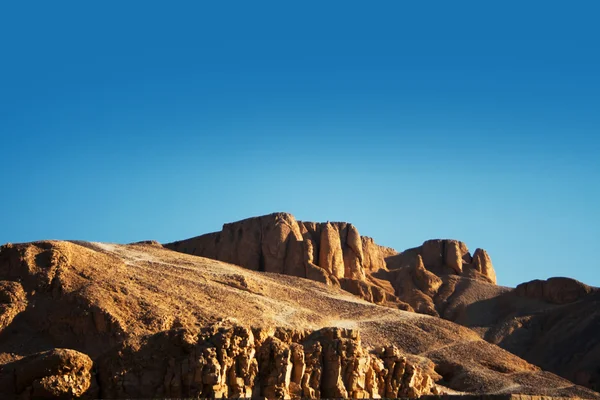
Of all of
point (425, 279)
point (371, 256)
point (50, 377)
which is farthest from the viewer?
point (371, 256)

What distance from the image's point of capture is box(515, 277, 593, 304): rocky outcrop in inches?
4373

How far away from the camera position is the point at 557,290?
369 feet

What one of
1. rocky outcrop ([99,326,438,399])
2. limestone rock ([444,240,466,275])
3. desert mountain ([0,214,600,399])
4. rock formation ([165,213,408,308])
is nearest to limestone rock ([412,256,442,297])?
desert mountain ([0,214,600,399])

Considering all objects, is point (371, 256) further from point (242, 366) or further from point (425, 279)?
point (242, 366)

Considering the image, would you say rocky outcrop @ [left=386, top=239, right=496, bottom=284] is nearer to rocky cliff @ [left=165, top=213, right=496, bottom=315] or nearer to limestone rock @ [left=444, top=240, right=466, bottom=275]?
limestone rock @ [left=444, top=240, right=466, bottom=275]

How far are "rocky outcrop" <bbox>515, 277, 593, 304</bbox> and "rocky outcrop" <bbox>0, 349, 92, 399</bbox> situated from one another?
2964 inches

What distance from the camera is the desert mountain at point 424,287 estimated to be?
331ft

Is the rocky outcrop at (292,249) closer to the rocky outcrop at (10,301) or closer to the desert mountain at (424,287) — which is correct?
the desert mountain at (424,287)

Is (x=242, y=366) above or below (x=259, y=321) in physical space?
below

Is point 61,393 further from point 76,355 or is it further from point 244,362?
point 244,362

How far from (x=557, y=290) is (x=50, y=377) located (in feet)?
255

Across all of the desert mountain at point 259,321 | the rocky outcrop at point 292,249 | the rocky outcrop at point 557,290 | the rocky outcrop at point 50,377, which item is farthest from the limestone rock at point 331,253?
the rocky outcrop at point 50,377

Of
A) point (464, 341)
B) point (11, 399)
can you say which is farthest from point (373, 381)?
point (464, 341)

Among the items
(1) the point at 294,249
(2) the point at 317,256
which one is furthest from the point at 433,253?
(1) the point at 294,249
